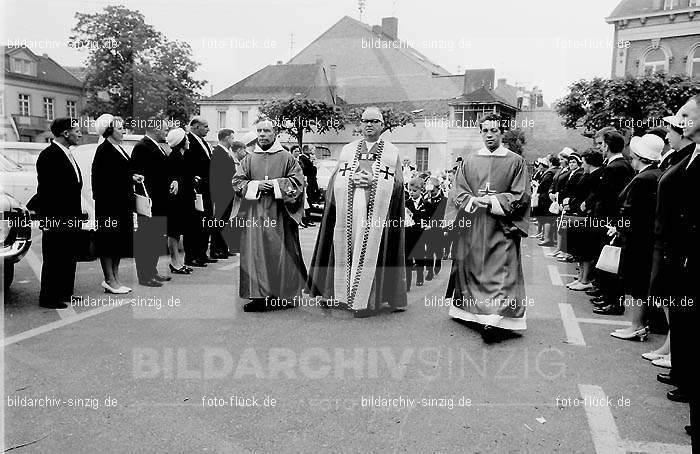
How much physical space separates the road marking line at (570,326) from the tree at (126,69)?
29223 millimetres

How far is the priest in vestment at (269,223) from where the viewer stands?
21.8ft

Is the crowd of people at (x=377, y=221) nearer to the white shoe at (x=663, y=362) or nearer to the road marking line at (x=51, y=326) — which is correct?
the white shoe at (x=663, y=362)

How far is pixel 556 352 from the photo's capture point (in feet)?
17.4

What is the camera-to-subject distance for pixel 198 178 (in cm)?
923

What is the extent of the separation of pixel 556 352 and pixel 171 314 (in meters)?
4.01

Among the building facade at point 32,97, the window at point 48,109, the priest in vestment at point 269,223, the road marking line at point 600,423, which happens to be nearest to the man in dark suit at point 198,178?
the priest in vestment at point 269,223

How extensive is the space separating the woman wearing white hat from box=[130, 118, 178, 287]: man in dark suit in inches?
226

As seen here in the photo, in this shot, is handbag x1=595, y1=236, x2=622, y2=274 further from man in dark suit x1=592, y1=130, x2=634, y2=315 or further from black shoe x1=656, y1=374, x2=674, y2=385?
black shoe x1=656, y1=374, x2=674, y2=385

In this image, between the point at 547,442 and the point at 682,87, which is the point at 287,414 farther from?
the point at 682,87

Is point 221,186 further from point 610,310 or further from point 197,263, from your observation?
point 610,310

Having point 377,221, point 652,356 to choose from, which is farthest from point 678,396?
point 377,221

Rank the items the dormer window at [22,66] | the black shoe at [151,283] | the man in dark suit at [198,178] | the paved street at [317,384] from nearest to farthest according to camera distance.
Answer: the paved street at [317,384] → the black shoe at [151,283] → the man in dark suit at [198,178] → the dormer window at [22,66]

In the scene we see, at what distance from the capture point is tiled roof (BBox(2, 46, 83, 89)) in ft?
109

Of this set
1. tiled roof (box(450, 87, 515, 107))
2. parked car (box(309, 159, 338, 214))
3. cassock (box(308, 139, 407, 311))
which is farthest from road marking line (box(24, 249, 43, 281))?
tiled roof (box(450, 87, 515, 107))
